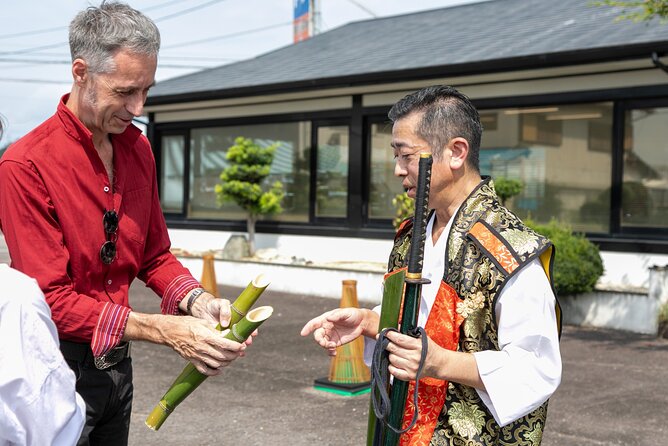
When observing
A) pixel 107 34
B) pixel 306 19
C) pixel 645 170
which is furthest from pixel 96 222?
pixel 306 19

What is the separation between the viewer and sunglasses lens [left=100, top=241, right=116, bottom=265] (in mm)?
2576

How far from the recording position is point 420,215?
2012 mm

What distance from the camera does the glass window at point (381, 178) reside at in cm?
1471

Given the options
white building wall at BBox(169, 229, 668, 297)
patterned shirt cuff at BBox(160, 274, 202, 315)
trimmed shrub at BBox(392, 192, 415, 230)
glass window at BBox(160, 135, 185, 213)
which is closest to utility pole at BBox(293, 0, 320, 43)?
glass window at BBox(160, 135, 185, 213)

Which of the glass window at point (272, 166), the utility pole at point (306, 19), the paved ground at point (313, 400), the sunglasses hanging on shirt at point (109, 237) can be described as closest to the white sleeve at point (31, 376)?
the sunglasses hanging on shirt at point (109, 237)

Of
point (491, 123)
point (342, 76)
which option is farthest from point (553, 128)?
point (342, 76)

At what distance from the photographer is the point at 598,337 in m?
9.71

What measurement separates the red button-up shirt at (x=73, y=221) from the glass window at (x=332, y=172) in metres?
12.4

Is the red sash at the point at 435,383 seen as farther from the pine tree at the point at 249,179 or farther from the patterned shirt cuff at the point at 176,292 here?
the pine tree at the point at 249,179

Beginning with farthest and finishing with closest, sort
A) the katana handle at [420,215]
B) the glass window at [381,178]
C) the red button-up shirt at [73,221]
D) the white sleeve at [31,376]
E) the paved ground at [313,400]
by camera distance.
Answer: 1. the glass window at [381,178]
2. the paved ground at [313,400]
3. the red button-up shirt at [73,221]
4. the katana handle at [420,215]
5. the white sleeve at [31,376]

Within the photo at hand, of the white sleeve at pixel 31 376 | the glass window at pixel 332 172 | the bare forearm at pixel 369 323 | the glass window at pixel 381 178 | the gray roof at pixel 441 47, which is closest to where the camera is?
the white sleeve at pixel 31 376

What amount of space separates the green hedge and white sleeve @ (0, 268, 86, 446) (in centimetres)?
880

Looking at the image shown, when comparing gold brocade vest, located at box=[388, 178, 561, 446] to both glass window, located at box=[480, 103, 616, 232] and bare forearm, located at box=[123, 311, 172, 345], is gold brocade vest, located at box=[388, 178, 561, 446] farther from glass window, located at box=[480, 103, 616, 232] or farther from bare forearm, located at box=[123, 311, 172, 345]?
glass window, located at box=[480, 103, 616, 232]

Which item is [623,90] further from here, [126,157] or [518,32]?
[126,157]
